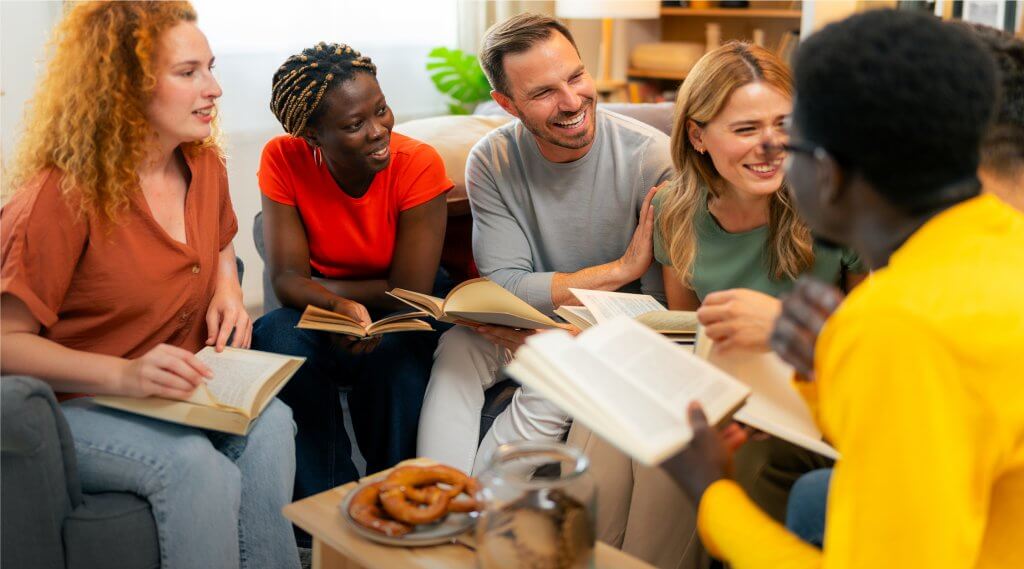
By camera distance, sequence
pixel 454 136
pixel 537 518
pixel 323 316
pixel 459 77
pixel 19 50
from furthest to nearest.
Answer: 1. pixel 459 77
2. pixel 19 50
3. pixel 454 136
4. pixel 323 316
5. pixel 537 518

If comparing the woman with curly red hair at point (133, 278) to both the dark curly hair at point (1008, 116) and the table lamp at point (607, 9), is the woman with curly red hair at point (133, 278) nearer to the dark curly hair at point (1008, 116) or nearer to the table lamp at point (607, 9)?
the dark curly hair at point (1008, 116)

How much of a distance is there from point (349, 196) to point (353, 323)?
1.35 ft

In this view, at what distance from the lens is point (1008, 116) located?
1.24 m

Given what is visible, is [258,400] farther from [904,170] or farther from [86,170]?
[904,170]

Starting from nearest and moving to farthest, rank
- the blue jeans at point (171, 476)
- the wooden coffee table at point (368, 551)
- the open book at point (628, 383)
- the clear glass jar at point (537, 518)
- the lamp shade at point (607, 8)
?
the open book at point (628, 383) → the clear glass jar at point (537, 518) → the wooden coffee table at point (368, 551) → the blue jeans at point (171, 476) → the lamp shade at point (607, 8)

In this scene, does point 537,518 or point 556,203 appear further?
point 556,203

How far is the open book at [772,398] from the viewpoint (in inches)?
45.8

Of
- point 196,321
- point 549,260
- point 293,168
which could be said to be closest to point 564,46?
point 549,260

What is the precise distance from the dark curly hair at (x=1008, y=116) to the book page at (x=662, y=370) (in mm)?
478

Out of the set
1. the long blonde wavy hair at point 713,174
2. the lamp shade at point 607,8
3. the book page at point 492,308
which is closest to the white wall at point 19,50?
the book page at point 492,308

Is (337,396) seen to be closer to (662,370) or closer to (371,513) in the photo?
(371,513)

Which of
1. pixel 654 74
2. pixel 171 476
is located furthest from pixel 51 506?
pixel 654 74

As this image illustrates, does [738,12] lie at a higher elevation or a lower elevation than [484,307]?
higher

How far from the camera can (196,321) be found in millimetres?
1811
